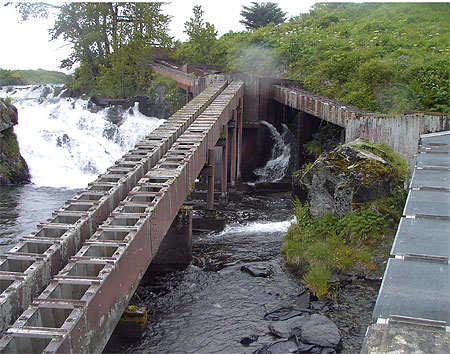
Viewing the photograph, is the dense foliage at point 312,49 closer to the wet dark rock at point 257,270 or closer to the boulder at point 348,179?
the boulder at point 348,179

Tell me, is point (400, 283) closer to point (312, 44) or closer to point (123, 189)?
point (123, 189)

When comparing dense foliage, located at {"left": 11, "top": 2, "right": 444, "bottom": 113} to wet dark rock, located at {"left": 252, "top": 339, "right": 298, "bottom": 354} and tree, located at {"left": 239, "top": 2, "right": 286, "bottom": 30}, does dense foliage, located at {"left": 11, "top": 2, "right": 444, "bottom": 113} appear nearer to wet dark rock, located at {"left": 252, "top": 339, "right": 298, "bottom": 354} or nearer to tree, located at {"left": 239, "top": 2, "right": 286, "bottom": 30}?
tree, located at {"left": 239, "top": 2, "right": 286, "bottom": 30}

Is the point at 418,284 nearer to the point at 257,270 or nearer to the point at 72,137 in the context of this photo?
the point at 257,270

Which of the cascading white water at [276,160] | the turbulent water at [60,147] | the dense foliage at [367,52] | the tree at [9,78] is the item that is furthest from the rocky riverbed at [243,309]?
the tree at [9,78]

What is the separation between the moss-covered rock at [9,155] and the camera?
1982 centimetres

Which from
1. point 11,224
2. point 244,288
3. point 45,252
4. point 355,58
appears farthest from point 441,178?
point 355,58

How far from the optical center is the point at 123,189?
8484 mm

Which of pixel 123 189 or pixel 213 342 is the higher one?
pixel 123 189

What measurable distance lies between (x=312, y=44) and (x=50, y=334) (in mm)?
27309

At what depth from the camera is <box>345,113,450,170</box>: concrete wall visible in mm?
11602

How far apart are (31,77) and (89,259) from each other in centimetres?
4927

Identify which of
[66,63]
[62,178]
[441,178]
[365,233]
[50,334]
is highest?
[66,63]

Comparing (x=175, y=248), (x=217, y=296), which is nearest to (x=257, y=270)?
(x=217, y=296)

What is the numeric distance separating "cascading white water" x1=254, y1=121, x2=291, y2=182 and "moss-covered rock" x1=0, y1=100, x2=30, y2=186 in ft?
34.9
